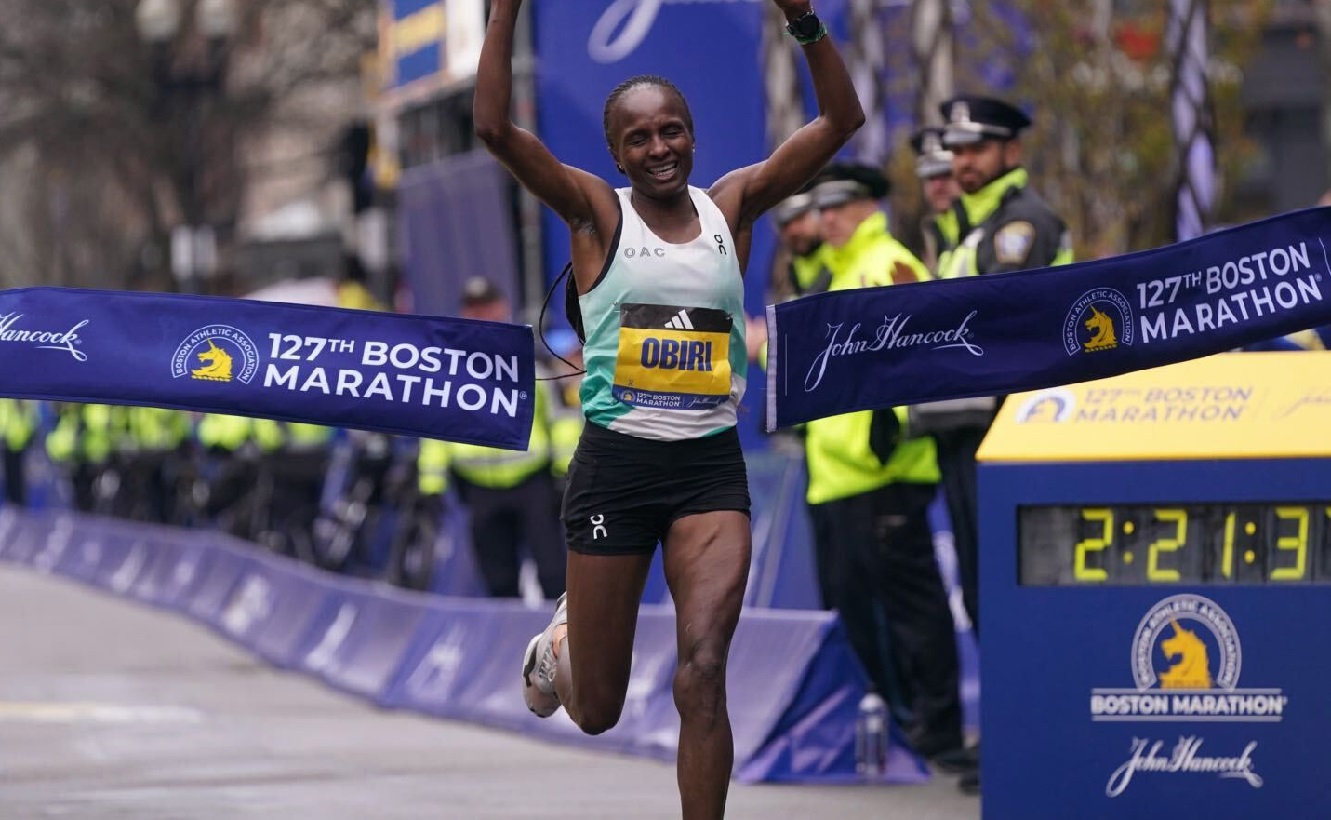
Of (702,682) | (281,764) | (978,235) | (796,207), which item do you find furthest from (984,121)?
(702,682)

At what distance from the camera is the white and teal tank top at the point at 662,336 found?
6.98 meters

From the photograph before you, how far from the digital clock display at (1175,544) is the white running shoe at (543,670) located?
4.61 ft

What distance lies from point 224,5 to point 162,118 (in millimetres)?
8693

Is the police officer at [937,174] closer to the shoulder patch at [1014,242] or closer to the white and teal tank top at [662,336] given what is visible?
the shoulder patch at [1014,242]

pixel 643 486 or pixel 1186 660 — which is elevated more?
pixel 643 486

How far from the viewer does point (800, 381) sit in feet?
25.1

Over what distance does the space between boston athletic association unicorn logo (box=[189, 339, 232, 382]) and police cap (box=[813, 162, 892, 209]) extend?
3.44 m

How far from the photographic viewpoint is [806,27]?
276 inches

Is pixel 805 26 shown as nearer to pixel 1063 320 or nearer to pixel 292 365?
pixel 1063 320

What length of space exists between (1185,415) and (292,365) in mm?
2518

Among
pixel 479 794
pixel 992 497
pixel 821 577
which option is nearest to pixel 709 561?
pixel 992 497

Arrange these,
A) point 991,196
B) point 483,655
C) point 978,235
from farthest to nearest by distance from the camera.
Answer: point 483,655 → point 991,196 → point 978,235

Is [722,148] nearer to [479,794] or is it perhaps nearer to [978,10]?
[978,10]

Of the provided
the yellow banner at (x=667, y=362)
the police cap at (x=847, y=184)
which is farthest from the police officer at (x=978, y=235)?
the yellow banner at (x=667, y=362)
